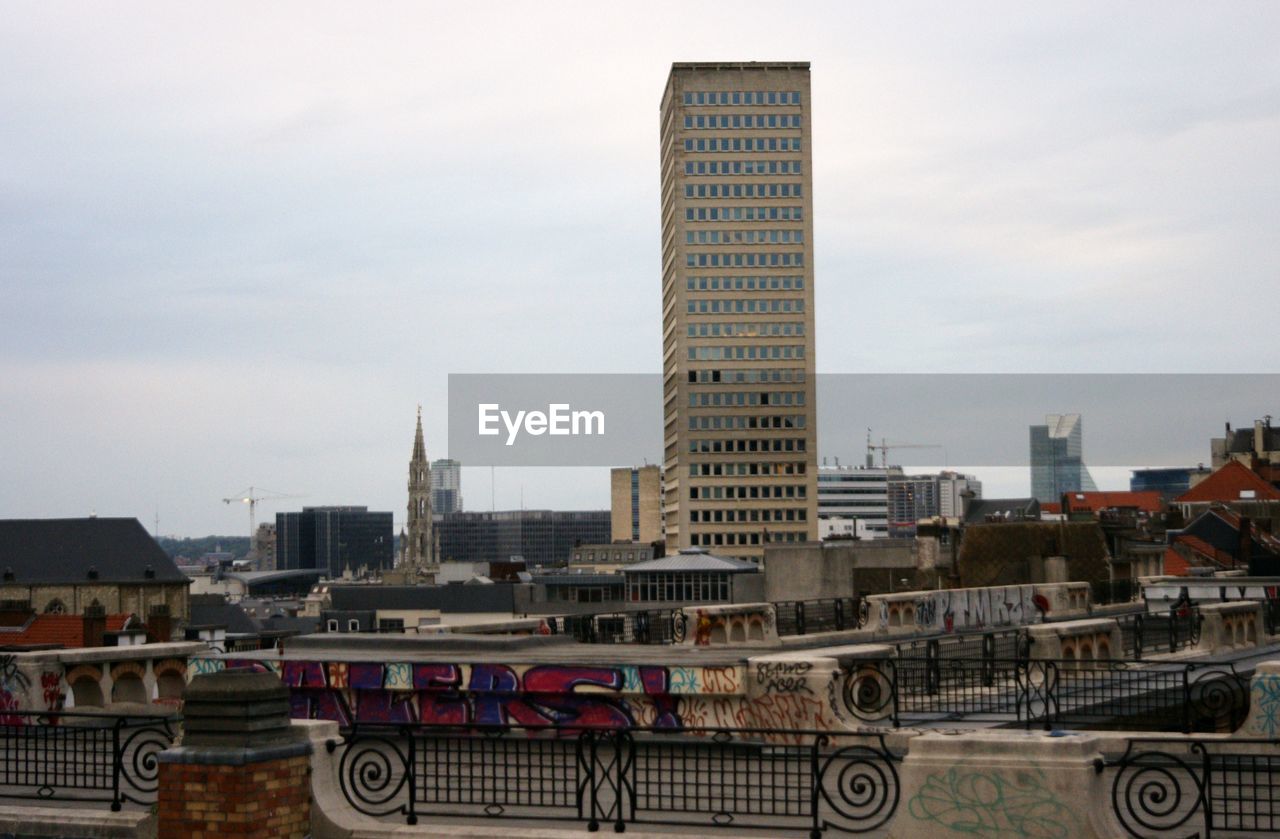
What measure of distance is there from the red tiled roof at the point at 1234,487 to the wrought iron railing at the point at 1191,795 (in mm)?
113297

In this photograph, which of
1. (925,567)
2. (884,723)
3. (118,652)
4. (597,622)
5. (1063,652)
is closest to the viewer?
(884,723)

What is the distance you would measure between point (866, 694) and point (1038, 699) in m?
2.83

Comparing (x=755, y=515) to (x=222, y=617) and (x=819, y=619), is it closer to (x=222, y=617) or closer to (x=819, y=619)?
(x=222, y=617)

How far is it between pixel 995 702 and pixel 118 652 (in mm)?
14978

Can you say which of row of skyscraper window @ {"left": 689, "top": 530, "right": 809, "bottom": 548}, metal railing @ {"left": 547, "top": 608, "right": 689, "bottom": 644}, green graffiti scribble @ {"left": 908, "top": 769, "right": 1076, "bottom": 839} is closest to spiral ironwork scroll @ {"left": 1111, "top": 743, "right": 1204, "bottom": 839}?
green graffiti scribble @ {"left": 908, "top": 769, "right": 1076, "bottom": 839}

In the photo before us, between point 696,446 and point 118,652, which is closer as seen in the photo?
point 118,652

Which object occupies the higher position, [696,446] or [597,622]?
[696,446]

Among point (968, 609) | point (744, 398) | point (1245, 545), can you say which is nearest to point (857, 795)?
point (968, 609)

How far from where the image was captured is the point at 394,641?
24.6 metres

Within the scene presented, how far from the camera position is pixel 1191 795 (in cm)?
Result: 1584

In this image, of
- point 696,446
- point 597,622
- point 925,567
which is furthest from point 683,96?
point 597,622

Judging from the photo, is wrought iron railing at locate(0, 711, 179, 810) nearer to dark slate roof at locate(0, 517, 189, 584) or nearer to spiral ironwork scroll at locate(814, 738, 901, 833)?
spiral ironwork scroll at locate(814, 738, 901, 833)

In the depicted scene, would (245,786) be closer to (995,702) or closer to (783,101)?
(995,702)

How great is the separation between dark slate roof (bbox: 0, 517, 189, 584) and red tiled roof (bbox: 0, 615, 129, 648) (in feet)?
170
